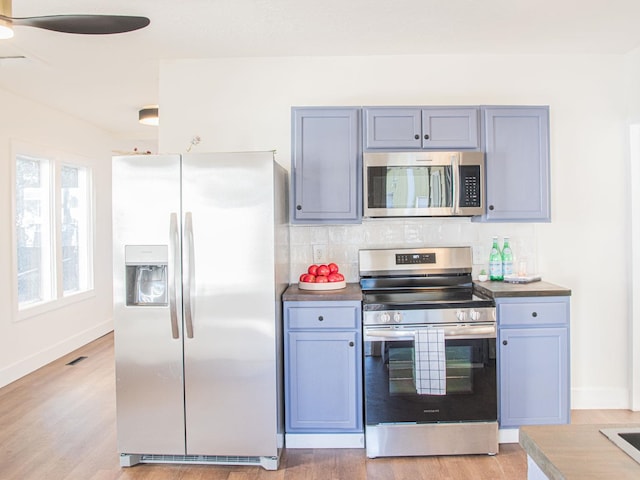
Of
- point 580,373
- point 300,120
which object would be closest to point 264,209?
point 300,120

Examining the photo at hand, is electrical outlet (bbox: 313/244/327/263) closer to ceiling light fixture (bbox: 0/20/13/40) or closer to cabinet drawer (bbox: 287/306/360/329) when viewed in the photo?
cabinet drawer (bbox: 287/306/360/329)

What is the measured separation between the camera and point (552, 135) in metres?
3.36

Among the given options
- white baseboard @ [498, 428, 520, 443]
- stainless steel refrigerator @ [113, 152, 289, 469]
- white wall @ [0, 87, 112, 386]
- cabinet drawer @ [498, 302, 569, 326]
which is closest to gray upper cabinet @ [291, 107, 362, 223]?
stainless steel refrigerator @ [113, 152, 289, 469]

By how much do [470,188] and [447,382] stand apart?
3.96 feet

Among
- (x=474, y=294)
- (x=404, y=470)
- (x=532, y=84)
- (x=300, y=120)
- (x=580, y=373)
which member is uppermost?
(x=532, y=84)

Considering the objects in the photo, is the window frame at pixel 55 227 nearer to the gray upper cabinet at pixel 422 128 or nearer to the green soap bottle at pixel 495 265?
the gray upper cabinet at pixel 422 128

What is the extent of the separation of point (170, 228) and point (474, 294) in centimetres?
187

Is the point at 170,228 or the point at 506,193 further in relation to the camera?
the point at 506,193

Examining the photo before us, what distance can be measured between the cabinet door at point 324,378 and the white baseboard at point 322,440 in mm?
75

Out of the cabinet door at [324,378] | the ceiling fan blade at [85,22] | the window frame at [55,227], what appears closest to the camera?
the ceiling fan blade at [85,22]

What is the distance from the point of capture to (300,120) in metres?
3.03

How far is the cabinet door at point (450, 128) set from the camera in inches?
119

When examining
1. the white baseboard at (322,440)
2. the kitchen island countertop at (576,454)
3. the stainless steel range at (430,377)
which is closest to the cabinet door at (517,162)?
the stainless steel range at (430,377)

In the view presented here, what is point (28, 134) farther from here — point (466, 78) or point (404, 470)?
point (404, 470)
